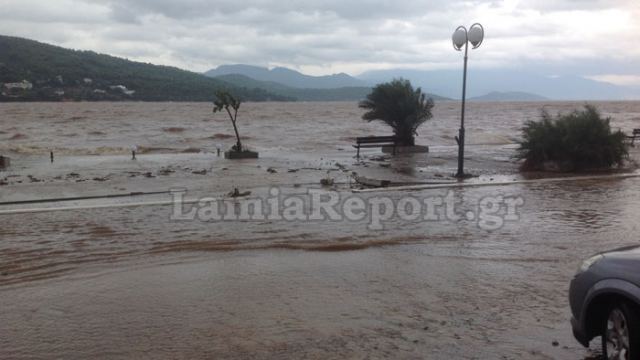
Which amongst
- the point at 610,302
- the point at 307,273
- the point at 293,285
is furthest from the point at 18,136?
the point at 610,302

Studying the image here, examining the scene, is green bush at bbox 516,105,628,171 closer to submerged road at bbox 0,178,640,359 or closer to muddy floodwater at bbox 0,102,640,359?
muddy floodwater at bbox 0,102,640,359

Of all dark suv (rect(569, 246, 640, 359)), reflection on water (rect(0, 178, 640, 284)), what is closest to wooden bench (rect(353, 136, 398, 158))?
reflection on water (rect(0, 178, 640, 284))

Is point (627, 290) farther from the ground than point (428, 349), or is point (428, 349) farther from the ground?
point (627, 290)

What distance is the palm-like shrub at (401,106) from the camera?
28.1 metres

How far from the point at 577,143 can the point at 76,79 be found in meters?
147

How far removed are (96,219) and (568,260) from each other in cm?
760

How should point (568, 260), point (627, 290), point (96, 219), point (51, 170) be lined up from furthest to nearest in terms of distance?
point (51, 170) < point (96, 219) < point (568, 260) < point (627, 290)

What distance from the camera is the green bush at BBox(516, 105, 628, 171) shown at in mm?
18438

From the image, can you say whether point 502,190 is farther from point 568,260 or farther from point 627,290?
point 627,290

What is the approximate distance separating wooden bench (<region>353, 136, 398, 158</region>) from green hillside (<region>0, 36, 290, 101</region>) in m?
115

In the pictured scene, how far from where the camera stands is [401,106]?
91.8 feet

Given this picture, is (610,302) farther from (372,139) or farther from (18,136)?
(18,136)

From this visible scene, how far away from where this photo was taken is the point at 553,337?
16.9 ft

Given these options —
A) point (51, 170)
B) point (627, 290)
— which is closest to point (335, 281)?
point (627, 290)
